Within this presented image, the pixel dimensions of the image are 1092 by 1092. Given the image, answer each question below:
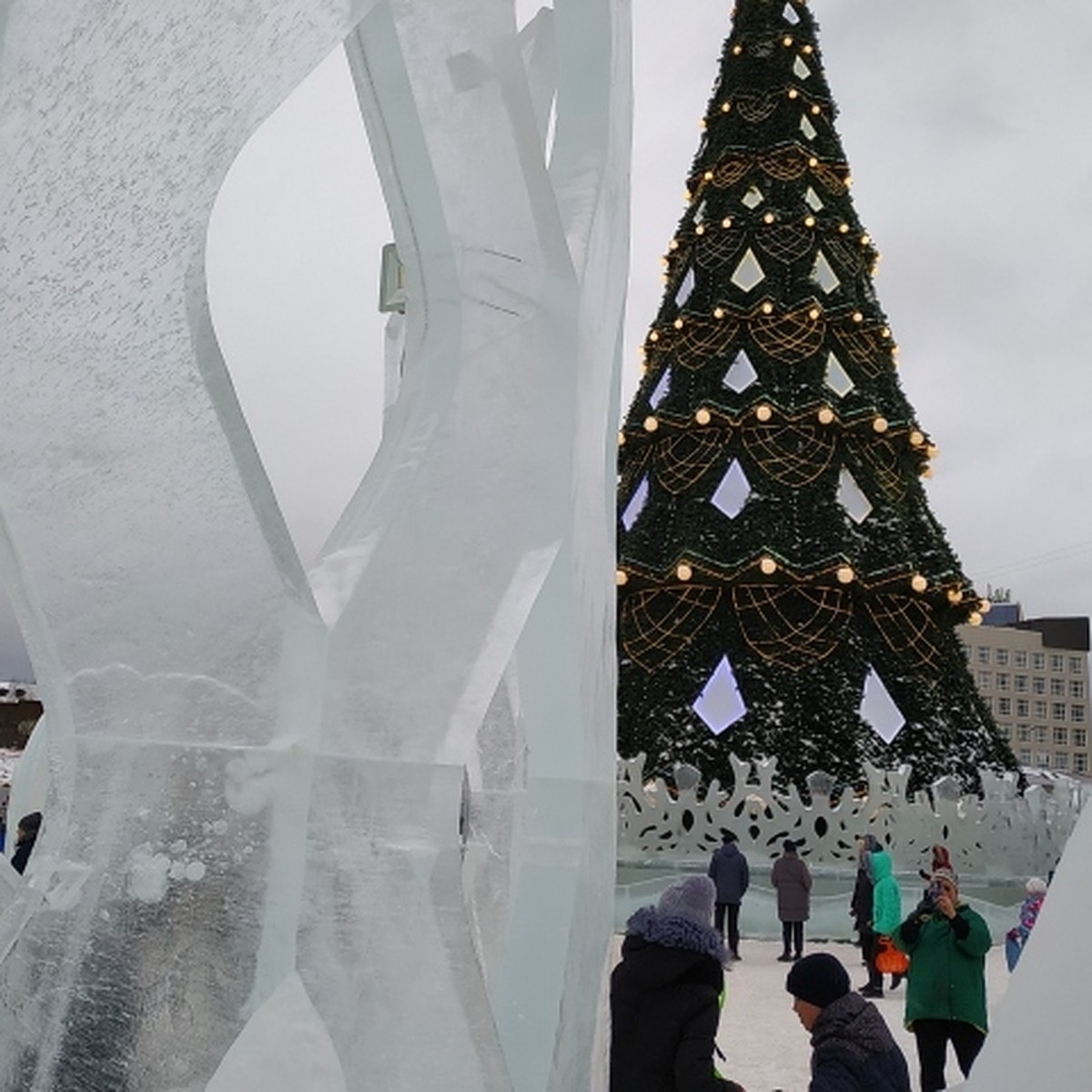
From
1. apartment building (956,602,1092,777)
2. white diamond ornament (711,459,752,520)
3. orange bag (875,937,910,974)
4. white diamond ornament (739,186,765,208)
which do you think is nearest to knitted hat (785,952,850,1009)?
orange bag (875,937,910,974)

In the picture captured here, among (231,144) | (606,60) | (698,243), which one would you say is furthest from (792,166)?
(231,144)

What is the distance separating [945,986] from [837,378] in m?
11.7

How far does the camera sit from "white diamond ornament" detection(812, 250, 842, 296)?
16.2 m

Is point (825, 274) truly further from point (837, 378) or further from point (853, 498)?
point (853, 498)

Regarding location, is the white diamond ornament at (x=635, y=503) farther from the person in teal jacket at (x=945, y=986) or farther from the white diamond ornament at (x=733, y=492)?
the person in teal jacket at (x=945, y=986)

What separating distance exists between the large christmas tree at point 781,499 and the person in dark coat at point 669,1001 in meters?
10.9

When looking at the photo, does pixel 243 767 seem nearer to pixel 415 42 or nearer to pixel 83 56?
pixel 83 56

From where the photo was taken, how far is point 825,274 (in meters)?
16.3

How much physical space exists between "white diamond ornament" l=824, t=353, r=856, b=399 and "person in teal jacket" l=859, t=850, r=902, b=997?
7796 millimetres

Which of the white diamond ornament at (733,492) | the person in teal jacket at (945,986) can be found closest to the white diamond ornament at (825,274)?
the white diamond ornament at (733,492)

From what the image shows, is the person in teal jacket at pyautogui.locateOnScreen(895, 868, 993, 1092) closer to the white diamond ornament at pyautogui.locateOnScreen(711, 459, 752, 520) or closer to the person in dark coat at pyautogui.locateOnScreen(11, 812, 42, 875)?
the person in dark coat at pyautogui.locateOnScreen(11, 812, 42, 875)

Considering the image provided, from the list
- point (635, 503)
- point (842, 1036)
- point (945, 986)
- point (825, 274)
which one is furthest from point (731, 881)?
point (825, 274)

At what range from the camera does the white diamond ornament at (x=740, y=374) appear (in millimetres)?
15594

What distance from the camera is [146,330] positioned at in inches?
88.4
